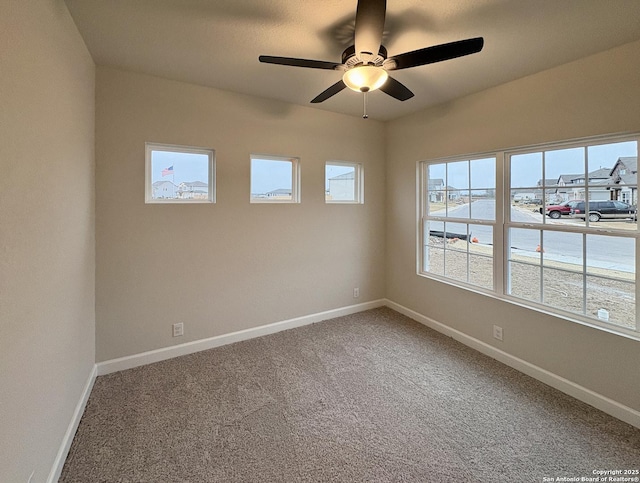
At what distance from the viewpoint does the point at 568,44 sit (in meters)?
2.05

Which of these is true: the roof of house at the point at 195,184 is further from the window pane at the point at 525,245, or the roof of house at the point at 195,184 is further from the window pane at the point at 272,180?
the window pane at the point at 525,245

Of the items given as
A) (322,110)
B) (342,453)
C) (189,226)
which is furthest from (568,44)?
(189,226)

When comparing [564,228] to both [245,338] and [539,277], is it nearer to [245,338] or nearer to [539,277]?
[539,277]

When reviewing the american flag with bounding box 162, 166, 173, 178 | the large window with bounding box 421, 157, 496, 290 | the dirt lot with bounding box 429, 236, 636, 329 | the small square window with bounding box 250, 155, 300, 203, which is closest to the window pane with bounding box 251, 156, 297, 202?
the small square window with bounding box 250, 155, 300, 203

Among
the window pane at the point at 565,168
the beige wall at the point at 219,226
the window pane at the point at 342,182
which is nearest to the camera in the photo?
the window pane at the point at 565,168

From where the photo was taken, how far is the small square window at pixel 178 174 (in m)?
2.76

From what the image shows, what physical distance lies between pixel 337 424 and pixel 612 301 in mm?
2240

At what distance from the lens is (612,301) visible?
221 cm

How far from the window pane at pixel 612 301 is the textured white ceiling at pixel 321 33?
1.70 m

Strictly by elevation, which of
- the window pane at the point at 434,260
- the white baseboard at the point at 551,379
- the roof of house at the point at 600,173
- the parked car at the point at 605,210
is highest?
the roof of house at the point at 600,173

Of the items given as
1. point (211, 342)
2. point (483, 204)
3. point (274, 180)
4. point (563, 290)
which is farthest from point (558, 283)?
point (211, 342)

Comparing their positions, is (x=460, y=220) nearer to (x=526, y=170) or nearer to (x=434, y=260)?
(x=434, y=260)

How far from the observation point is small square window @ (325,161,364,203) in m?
3.78

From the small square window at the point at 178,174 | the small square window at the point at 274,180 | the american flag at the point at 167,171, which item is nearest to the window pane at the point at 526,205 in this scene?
the small square window at the point at 274,180
